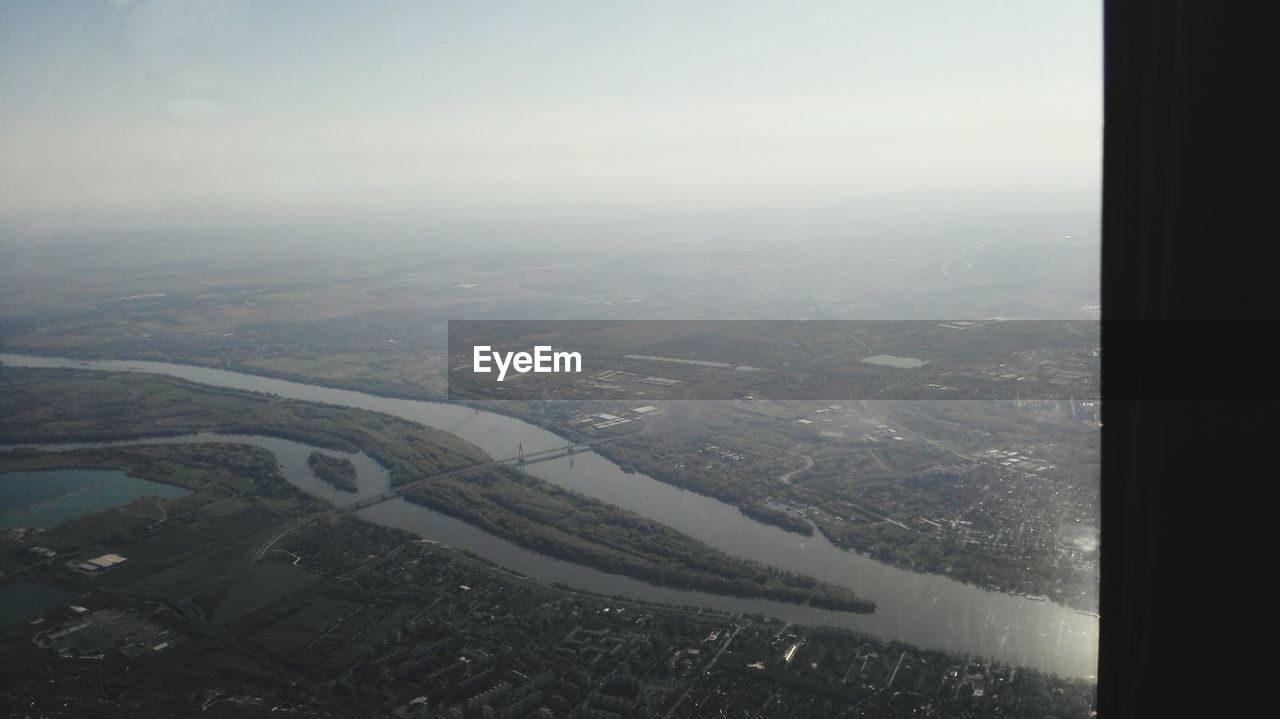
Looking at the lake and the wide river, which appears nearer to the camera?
the wide river

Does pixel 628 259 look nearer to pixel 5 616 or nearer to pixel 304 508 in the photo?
pixel 304 508

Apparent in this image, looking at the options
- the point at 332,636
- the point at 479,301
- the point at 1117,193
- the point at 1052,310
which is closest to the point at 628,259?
the point at 479,301
